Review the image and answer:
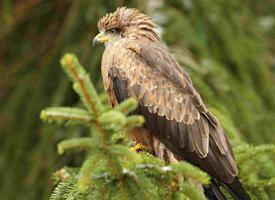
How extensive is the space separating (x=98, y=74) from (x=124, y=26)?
0.82 meters

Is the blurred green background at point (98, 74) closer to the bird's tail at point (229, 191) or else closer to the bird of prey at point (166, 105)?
the bird of prey at point (166, 105)

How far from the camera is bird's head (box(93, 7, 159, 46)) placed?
18.5 ft

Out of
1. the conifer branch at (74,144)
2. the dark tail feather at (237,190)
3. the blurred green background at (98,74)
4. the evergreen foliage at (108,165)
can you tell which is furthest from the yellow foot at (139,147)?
the conifer branch at (74,144)

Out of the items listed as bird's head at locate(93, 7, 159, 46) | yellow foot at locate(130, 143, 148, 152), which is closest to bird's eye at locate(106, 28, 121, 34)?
bird's head at locate(93, 7, 159, 46)

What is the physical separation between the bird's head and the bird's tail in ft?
4.98

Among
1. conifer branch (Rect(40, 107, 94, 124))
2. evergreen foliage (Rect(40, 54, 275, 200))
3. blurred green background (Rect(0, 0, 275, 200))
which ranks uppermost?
blurred green background (Rect(0, 0, 275, 200))

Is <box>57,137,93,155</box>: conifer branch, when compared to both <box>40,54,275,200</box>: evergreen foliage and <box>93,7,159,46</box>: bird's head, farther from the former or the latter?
<box>93,7,159,46</box>: bird's head

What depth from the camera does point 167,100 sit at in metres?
5.11

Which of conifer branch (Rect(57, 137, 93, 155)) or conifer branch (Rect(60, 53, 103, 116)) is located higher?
conifer branch (Rect(60, 53, 103, 116))

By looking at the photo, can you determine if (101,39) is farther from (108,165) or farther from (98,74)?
(108,165)

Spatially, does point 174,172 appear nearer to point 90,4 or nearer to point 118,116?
point 118,116

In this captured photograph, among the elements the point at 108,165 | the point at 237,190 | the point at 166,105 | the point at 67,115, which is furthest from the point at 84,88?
the point at 166,105

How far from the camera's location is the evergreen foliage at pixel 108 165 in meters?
3.11

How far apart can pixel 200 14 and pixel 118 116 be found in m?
3.69
